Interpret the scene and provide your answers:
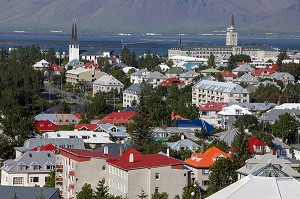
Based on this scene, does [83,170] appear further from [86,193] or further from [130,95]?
[130,95]

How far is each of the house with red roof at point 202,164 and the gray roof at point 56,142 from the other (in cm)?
604

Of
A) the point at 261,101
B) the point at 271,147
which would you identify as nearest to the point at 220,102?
the point at 261,101

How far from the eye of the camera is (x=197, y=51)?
404 ft

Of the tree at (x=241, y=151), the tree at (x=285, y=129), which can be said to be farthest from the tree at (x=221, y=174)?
the tree at (x=285, y=129)

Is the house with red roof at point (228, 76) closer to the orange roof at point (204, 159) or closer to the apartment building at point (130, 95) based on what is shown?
the apartment building at point (130, 95)

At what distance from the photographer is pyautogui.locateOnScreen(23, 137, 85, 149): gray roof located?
122 feet

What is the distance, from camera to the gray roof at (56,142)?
37094mm

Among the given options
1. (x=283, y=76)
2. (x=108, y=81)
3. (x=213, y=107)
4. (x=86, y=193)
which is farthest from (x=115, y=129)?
(x=283, y=76)

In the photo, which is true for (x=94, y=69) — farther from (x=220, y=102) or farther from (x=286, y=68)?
(x=220, y=102)

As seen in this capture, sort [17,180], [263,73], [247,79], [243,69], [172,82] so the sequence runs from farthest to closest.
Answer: [243,69] → [263,73] → [172,82] → [247,79] → [17,180]

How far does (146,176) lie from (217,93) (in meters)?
38.2

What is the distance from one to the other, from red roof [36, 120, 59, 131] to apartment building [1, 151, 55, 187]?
14.2 metres

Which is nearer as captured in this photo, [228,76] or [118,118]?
[118,118]

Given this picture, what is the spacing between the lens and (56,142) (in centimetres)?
3744
